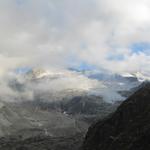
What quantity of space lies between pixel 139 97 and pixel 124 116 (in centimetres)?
1037

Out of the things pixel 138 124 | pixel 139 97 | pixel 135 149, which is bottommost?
pixel 135 149

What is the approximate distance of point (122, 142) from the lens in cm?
11175

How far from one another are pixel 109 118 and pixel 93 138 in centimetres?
1191

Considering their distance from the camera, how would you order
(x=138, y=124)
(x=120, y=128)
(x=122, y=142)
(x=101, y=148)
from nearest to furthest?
(x=122, y=142)
(x=138, y=124)
(x=101, y=148)
(x=120, y=128)

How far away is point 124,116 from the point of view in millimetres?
161250

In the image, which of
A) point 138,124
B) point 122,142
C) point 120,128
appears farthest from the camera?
point 120,128

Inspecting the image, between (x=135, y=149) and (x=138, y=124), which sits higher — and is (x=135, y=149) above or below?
below

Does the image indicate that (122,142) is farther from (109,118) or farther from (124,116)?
(109,118)

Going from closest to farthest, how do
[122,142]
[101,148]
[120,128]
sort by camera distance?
[122,142] → [101,148] → [120,128]

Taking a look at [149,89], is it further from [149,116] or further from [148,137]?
[148,137]

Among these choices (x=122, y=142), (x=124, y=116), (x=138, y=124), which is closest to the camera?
(x=122, y=142)

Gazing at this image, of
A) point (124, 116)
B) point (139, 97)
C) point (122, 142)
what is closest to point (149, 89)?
point (139, 97)

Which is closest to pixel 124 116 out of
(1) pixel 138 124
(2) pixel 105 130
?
(2) pixel 105 130

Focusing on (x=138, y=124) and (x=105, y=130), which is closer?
(x=138, y=124)
